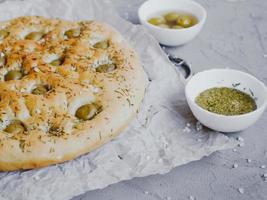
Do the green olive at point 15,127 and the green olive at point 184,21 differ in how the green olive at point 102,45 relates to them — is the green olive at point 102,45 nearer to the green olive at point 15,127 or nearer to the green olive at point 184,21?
the green olive at point 184,21

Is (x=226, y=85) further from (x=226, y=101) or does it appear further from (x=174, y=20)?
(x=174, y=20)

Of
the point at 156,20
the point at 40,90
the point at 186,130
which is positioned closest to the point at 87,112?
the point at 40,90

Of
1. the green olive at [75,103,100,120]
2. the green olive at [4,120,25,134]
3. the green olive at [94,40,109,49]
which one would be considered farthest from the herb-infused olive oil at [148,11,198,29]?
the green olive at [4,120,25,134]

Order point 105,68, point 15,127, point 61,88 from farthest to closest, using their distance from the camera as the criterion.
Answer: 1. point 105,68
2. point 61,88
3. point 15,127

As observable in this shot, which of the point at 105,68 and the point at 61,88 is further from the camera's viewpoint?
the point at 105,68

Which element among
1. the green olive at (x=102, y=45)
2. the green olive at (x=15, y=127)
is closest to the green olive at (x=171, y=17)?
the green olive at (x=102, y=45)

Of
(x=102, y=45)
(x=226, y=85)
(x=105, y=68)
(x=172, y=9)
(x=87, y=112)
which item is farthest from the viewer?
(x=172, y=9)

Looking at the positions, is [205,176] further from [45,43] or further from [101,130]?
[45,43]

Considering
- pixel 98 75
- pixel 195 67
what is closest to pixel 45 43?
pixel 98 75
